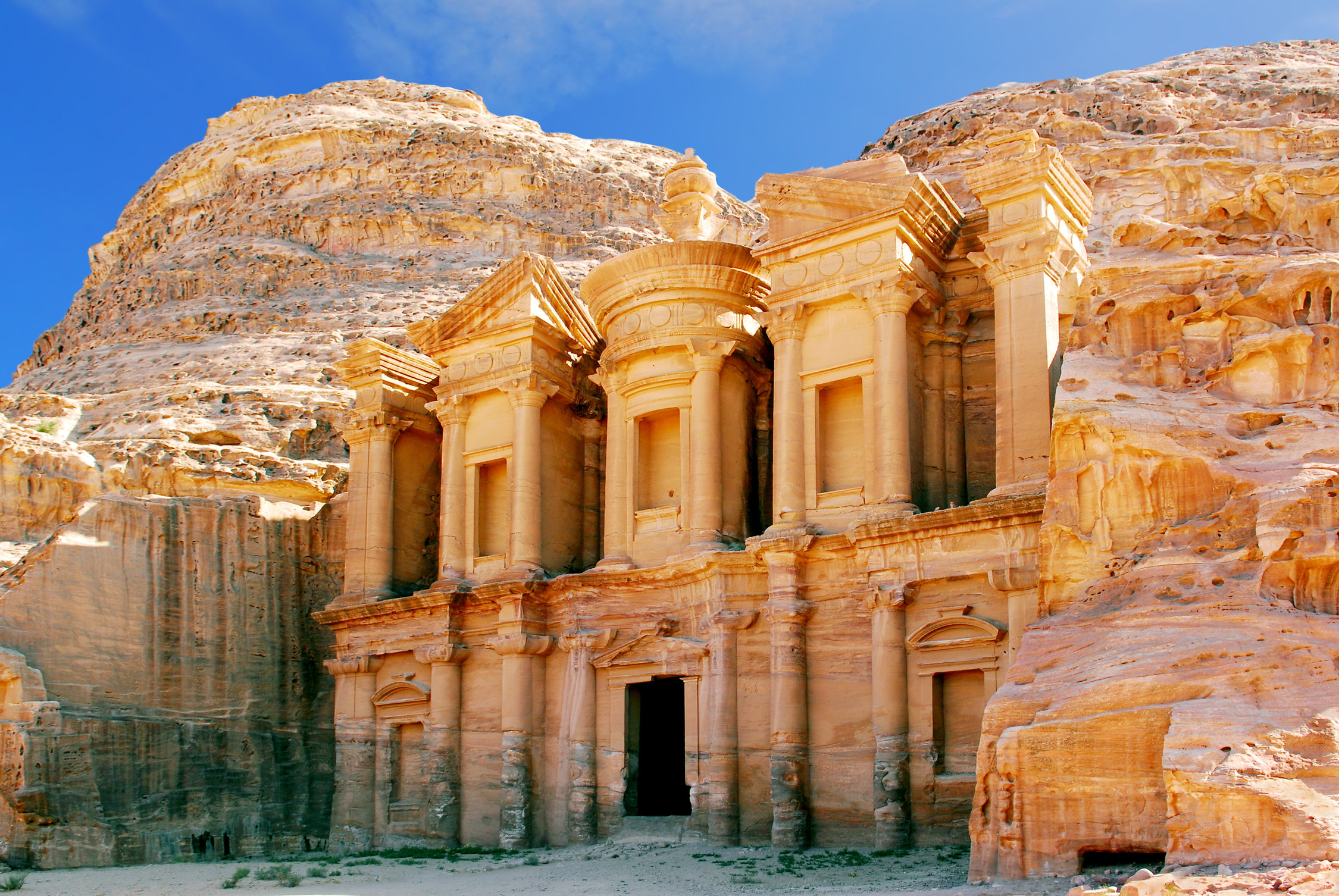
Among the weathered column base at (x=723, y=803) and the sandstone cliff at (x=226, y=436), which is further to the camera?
the sandstone cliff at (x=226, y=436)

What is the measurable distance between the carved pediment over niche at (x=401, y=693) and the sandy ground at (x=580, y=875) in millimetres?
3532

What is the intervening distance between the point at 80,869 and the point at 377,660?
6.58 meters

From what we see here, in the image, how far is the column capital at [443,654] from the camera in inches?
1016

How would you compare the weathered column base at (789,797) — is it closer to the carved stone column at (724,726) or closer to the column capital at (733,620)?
the carved stone column at (724,726)

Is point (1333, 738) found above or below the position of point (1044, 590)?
below

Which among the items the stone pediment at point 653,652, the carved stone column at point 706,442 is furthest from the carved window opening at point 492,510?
the carved stone column at point 706,442

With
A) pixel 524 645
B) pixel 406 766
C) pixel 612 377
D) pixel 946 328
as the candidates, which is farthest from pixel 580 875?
pixel 946 328

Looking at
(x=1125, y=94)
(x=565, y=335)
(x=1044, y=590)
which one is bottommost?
(x=1044, y=590)

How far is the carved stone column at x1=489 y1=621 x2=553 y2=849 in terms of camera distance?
2395 cm

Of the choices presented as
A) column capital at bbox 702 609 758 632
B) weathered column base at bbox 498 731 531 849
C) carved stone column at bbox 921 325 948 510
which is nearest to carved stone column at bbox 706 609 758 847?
column capital at bbox 702 609 758 632

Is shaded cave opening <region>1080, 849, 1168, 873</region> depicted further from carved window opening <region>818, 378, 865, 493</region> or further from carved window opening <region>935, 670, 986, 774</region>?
carved window opening <region>818, 378, 865, 493</region>

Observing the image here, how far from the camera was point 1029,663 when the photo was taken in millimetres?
12781

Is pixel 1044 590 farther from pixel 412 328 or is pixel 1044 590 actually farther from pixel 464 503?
pixel 412 328

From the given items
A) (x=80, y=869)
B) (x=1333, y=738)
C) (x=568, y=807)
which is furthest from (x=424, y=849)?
(x=1333, y=738)
